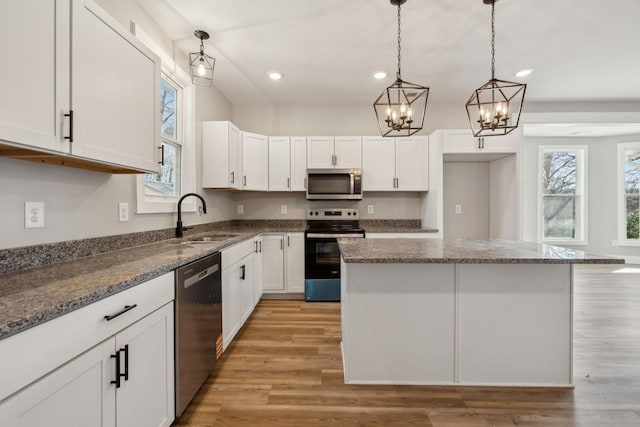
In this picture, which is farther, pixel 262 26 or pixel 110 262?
pixel 262 26

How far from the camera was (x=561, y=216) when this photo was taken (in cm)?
579

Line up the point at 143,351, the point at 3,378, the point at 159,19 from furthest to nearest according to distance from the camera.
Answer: the point at 159,19, the point at 143,351, the point at 3,378

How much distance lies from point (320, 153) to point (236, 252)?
6.37ft

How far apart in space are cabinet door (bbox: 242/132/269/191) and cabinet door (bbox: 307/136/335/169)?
1.93 ft

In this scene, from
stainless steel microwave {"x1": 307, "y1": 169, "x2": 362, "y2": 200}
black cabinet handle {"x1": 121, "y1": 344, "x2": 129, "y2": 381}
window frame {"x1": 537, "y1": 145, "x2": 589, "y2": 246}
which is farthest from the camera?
window frame {"x1": 537, "y1": 145, "x2": 589, "y2": 246}

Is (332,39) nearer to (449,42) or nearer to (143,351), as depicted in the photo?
(449,42)

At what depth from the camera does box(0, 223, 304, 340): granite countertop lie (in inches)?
31.8

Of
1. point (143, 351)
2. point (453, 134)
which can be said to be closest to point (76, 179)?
point (143, 351)

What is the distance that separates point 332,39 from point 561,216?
588cm

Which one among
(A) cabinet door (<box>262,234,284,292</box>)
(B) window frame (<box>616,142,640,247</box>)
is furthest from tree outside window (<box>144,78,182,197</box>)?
(B) window frame (<box>616,142,640,247</box>)

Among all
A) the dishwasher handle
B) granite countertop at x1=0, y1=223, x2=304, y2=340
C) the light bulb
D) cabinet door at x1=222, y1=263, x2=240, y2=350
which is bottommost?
cabinet door at x1=222, y1=263, x2=240, y2=350

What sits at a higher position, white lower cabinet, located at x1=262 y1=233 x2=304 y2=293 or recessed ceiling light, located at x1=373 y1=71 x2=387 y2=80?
recessed ceiling light, located at x1=373 y1=71 x2=387 y2=80

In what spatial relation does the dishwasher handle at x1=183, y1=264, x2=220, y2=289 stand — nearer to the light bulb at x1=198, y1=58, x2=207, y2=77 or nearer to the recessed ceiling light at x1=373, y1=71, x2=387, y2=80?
the light bulb at x1=198, y1=58, x2=207, y2=77

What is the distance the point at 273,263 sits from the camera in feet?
12.2
